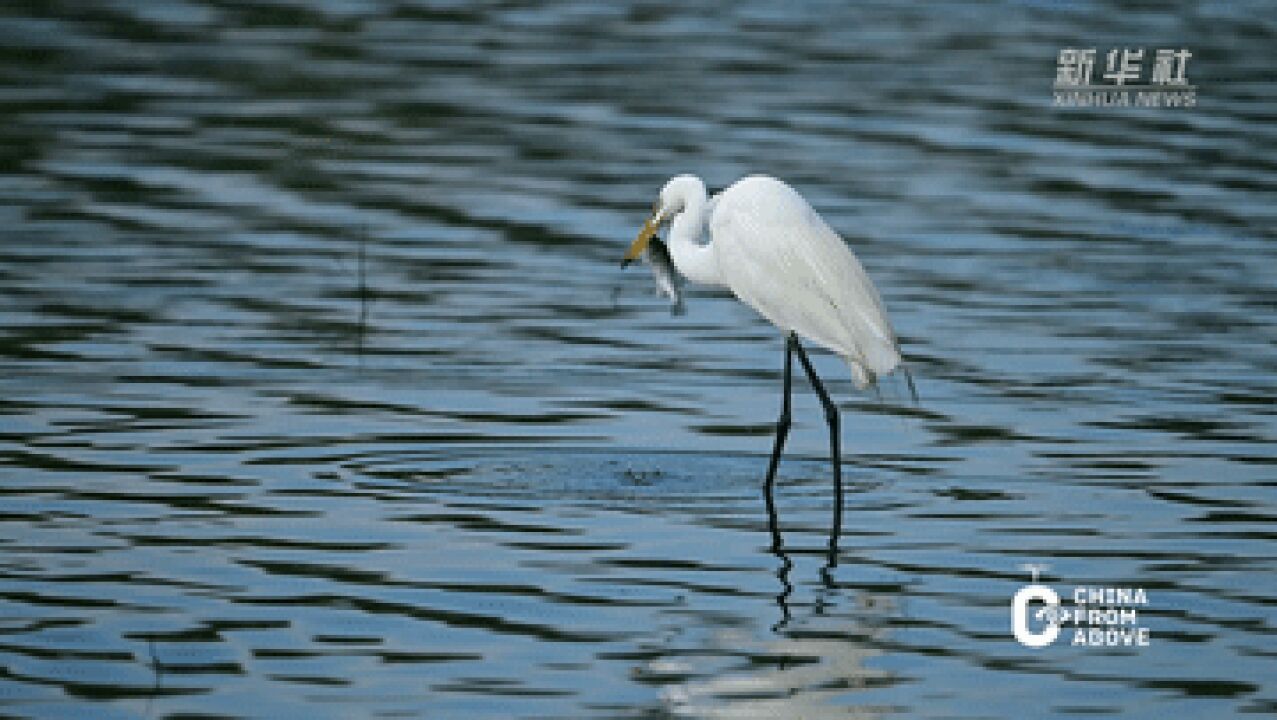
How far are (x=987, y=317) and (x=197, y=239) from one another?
220 inches

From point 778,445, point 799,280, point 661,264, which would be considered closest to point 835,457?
point 778,445

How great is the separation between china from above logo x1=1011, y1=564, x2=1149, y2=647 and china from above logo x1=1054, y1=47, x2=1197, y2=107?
18.6m

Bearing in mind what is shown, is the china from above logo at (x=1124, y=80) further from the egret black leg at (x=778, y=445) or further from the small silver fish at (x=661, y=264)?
the egret black leg at (x=778, y=445)

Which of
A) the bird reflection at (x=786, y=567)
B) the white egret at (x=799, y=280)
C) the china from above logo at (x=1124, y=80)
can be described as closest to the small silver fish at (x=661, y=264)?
the white egret at (x=799, y=280)

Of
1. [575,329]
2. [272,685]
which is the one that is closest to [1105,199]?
[575,329]

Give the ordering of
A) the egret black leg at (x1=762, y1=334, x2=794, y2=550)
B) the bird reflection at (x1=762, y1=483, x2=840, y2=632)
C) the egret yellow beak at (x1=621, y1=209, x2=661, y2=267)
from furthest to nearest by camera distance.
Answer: the egret yellow beak at (x1=621, y1=209, x2=661, y2=267) < the egret black leg at (x1=762, y1=334, x2=794, y2=550) < the bird reflection at (x1=762, y1=483, x2=840, y2=632)

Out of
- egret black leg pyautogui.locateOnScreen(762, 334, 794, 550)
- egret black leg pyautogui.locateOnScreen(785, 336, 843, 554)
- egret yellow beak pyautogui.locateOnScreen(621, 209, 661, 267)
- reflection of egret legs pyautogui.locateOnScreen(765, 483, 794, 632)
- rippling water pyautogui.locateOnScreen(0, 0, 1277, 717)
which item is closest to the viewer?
rippling water pyautogui.locateOnScreen(0, 0, 1277, 717)

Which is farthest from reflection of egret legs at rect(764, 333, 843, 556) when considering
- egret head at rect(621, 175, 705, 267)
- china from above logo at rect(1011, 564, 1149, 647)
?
china from above logo at rect(1011, 564, 1149, 647)

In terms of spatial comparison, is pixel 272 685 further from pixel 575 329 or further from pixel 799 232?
pixel 575 329

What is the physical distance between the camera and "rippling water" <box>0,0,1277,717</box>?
9.74 meters

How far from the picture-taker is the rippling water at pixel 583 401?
9.74 metres

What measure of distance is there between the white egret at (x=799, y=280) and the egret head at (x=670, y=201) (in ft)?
0.58

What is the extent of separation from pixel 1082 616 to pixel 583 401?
16.1 ft

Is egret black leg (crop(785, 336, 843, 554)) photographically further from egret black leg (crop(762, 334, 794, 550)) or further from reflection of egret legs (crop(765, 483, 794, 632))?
reflection of egret legs (crop(765, 483, 794, 632))
